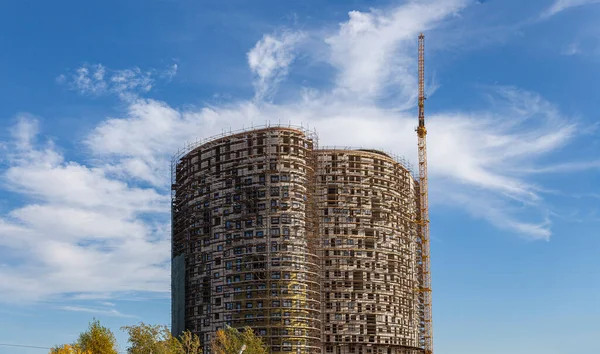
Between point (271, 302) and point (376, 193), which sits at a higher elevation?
point (376, 193)

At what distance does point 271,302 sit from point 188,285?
22.9 m

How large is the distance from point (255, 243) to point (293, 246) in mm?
7565

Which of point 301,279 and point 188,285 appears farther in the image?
point 188,285

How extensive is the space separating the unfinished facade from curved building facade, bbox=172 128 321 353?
0.74 feet

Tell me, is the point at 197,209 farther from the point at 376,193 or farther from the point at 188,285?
the point at 376,193

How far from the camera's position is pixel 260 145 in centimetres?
15925

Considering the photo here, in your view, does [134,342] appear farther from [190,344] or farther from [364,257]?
[364,257]

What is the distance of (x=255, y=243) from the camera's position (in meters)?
155

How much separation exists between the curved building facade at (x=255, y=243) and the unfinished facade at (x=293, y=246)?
225 mm

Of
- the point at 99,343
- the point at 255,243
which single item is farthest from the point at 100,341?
the point at 255,243

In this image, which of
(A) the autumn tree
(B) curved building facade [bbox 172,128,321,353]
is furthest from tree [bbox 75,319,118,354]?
(B) curved building facade [bbox 172,128,321,353]

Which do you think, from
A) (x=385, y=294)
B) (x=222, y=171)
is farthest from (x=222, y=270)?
(x=385, y=294)

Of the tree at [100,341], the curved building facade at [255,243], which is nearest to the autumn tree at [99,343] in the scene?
the tree at [100,341]

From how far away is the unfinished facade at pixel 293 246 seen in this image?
15312cm
